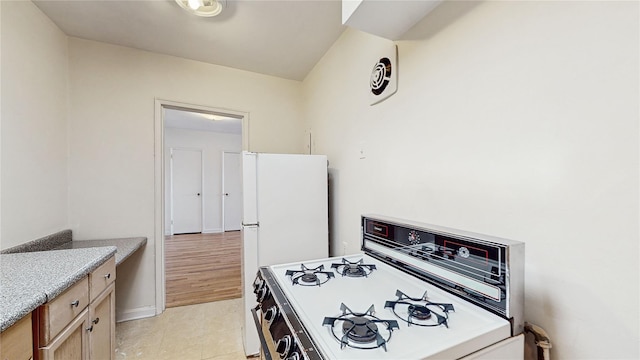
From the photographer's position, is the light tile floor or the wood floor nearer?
the light tile floor

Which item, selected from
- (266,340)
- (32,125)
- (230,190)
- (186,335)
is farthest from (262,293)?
(230,190)

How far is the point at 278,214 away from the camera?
1862 mm

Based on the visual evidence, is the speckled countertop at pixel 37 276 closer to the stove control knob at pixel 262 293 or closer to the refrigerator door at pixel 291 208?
the stove control knob at pixel 262 293

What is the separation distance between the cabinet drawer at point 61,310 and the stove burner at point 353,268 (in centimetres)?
109

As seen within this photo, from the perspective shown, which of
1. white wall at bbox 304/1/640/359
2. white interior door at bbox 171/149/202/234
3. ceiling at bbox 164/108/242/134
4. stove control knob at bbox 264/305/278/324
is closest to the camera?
white wall at bbox 304/1/640/359

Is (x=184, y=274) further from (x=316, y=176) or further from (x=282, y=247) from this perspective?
(x=316, y=176)

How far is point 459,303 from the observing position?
2.81 feet

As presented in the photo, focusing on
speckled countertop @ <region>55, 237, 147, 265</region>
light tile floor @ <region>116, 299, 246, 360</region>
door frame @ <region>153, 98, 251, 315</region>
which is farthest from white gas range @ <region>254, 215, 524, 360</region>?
door frame @ <region>153, 98, 251, 315</region>

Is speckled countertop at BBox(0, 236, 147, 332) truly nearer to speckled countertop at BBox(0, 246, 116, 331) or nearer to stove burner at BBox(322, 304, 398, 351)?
speckled countertop at BBox(0, 246, 116, 331)

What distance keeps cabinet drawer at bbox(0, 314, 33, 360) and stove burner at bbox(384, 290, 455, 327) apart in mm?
1132

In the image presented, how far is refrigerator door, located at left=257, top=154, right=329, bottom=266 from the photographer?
1.83 metres

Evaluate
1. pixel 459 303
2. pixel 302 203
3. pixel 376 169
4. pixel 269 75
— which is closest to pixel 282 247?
pixel 302 203

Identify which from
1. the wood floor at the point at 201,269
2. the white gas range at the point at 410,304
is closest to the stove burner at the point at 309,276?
the white gas range at the point at 410,304

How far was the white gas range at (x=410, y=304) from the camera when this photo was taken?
0.66 m
